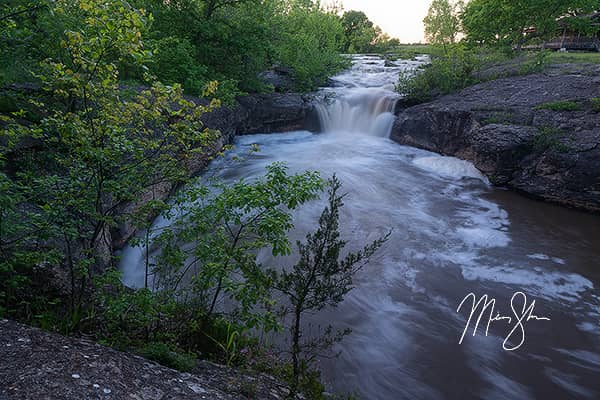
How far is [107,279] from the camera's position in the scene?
290cm

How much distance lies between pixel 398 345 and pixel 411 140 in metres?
11.0

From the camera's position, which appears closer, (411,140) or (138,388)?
(138,388)

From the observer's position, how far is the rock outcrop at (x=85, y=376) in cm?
204

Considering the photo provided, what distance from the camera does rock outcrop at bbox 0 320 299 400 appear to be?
2039 mm

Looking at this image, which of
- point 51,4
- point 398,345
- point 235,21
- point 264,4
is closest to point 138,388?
point 51,4

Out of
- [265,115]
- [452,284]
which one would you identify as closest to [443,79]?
[265,115]

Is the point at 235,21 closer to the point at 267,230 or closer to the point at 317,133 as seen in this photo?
the point at 317,133

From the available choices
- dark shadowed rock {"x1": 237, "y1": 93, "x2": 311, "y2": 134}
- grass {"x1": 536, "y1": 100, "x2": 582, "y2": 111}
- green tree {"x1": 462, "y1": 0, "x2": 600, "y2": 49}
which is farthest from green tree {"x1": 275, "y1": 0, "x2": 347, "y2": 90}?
grass {"x1": 536, "y1": 100, "x2": 582, "y2": 111}

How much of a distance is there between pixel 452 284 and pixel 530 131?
6.81 m

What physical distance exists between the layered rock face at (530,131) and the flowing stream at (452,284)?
57cm

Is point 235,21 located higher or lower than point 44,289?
higher

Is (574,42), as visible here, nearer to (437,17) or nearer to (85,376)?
(437,17)

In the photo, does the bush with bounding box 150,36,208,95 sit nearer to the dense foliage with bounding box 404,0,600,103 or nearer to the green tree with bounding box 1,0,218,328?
the green tree with bounding box 1,0,218,328

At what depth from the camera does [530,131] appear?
9938 mm
